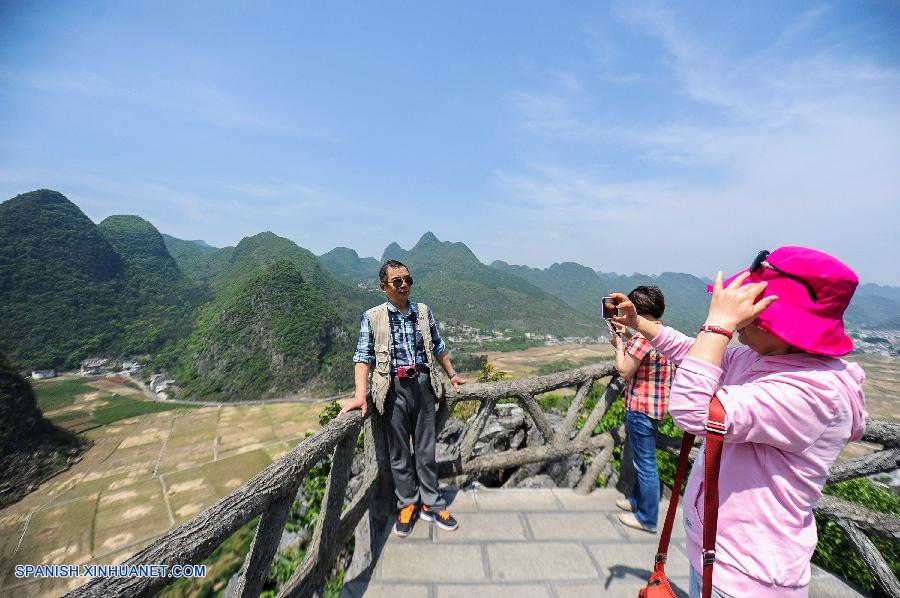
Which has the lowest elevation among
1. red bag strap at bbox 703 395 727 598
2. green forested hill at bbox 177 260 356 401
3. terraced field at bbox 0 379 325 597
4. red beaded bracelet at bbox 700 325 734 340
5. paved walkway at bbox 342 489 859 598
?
terraced field at bbox 0 379 325 597

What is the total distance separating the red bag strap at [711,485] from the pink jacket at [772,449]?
24 millimetres

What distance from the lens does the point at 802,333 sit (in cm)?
111

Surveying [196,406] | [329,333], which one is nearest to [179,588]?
[196,406]

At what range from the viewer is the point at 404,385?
9.61 feet

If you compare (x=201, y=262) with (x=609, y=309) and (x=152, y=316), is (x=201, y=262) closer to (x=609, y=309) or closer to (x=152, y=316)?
(x=152, y=316)

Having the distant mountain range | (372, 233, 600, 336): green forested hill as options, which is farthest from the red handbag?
(372, 233, 600, 336): green forested hill

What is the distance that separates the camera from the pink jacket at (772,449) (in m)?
1.10

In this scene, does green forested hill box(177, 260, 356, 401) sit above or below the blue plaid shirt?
below

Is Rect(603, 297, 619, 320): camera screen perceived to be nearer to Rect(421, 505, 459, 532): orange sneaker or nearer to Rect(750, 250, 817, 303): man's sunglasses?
Rect(750, 250, 817, 303): man's sunglasses

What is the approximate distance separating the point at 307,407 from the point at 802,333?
227 ft

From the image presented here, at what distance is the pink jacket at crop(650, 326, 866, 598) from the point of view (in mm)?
1096

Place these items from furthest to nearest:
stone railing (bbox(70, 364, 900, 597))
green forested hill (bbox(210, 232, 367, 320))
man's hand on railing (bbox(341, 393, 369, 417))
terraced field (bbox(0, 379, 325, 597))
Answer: green forested hill (bbox(210, 232, 367, 320))
terraced field (bbox(0, 379, 325, 597))
man's hand on railing (bbox(341, 393, 369, 417))
stone railing (bbox(70, 364, 900, 597))

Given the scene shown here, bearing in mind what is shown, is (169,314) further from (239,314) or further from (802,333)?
(802,333)

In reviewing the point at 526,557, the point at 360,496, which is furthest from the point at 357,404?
the point at 526,557
